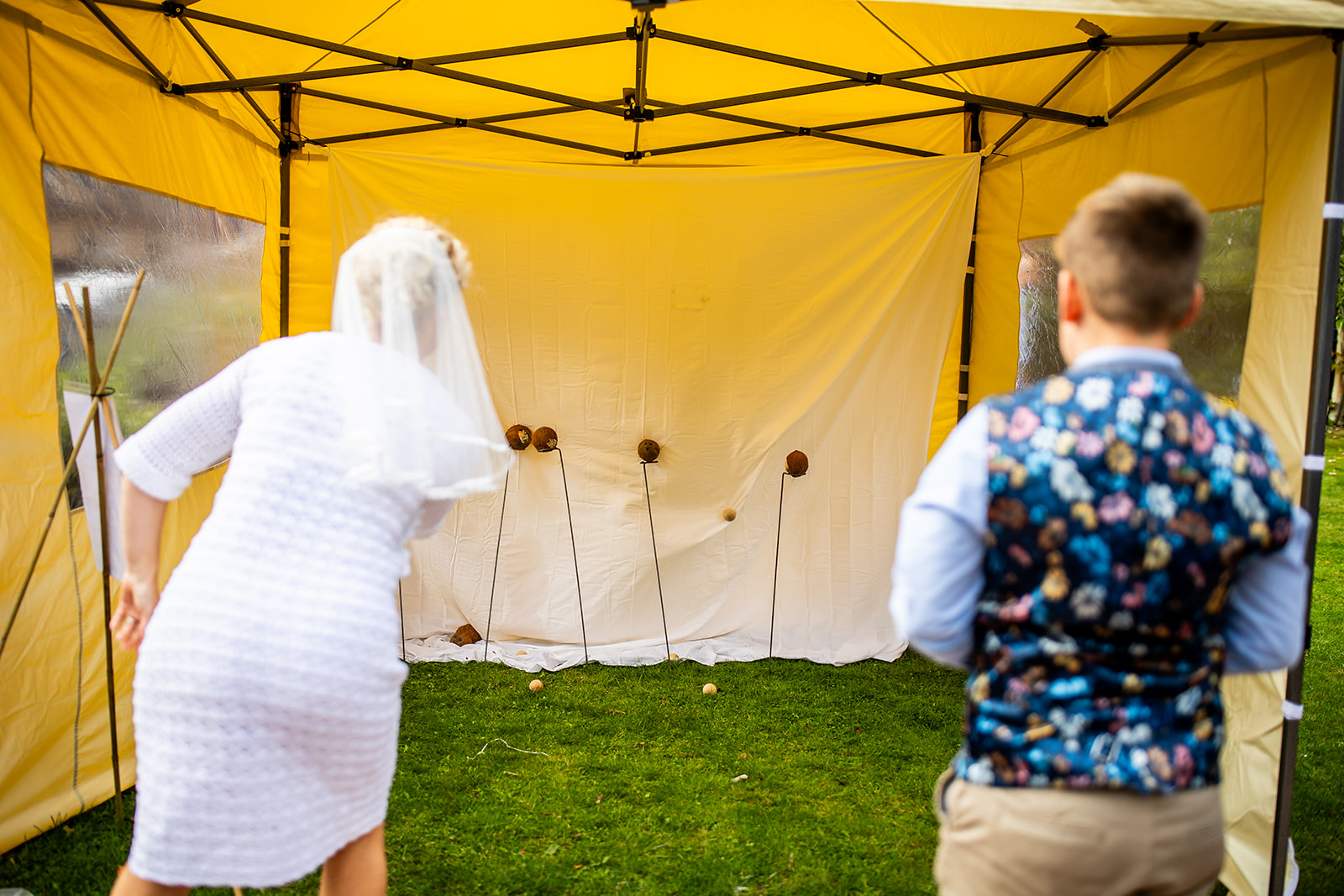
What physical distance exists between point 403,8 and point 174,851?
249 cm

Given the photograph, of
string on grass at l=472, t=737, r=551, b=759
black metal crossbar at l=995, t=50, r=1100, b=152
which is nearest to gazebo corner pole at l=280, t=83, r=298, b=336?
string on grass at l=472, t=737, r=551, b=759

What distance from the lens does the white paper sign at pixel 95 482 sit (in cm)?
210

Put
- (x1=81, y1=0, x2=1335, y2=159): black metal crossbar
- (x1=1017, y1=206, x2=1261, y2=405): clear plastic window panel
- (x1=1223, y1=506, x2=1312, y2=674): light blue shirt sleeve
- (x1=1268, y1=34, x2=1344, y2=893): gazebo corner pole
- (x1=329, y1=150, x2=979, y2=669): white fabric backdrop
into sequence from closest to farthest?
(x1=1223, y1=506, x2=1312, y2=674): light blue shirt sleeve → (x1=1268, y1=34, x2=1344, y2=893): gazebo corner pole → (x1=1017, y1=206, x2=1261, y2=405): clear plastic window panel → (x1=81, y1=0, x2=1335, y2=159): black metal crossbar → (x1=329, y1=150, x2=979, y2=669): white fabric backdrop

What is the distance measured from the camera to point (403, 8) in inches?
111

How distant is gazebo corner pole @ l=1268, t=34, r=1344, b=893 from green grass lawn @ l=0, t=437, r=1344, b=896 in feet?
1.56

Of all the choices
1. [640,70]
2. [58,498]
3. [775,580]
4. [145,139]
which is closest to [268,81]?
[145,139]

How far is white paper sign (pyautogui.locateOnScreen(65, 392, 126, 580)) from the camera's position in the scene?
2.10 meters

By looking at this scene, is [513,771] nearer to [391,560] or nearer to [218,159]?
[391,560]

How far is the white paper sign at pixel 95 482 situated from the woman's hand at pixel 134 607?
64cm

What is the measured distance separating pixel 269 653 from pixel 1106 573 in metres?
1.01

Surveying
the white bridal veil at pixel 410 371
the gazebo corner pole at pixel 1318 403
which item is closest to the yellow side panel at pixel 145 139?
the white bridal veil at pixel 410 371

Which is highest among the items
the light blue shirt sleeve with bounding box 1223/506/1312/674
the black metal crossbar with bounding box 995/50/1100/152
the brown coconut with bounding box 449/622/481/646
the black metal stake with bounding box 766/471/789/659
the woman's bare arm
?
the black metal crossbar with bounding box 995/50/1100/152

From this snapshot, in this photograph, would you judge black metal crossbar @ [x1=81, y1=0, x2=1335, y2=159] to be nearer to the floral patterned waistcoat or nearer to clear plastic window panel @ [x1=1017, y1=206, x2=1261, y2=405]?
clear plastic window panel @ [x1=1017, y1=206, x2=1261, y2=405]

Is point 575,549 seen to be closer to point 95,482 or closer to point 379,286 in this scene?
point 95,482
